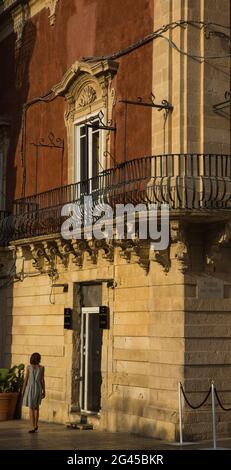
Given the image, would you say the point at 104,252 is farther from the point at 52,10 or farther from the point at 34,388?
the point at 52,10

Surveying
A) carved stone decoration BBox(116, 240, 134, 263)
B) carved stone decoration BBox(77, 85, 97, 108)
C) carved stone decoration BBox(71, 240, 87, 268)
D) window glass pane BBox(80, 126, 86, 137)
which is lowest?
carved stone decoration BBox(116, 240, 134, 263)

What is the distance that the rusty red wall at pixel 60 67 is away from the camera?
661 inches

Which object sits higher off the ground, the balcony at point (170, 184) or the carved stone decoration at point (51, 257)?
the balcony at point (170, 184)

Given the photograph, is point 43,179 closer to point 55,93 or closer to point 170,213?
point 55,93

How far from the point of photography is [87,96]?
18531 millimetres

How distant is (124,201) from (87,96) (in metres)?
3.14

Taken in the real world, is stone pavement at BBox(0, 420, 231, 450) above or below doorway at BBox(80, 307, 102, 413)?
below

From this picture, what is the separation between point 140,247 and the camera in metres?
15.9

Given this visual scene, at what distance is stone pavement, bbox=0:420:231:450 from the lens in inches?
574

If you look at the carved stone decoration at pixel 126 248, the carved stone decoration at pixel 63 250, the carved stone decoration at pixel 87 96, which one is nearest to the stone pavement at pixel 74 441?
the carved stone decoration at pixel 126 248

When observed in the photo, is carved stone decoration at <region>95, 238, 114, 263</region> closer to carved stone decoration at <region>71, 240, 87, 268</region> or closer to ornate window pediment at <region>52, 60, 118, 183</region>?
carved stone decoration at <region>71, 240, 87, 268</region>

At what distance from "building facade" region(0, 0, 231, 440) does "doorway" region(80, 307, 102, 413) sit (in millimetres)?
34

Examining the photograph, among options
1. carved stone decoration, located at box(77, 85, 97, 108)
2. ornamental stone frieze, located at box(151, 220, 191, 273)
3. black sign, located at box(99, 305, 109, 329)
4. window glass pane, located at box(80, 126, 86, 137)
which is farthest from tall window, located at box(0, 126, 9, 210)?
ornamental stone frieze, located at box(151, 220, 191, 273)

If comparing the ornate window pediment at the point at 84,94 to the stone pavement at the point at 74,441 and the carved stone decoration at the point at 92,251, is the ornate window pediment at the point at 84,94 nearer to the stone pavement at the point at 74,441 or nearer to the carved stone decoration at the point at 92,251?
the carved stone decoration at the point at 92,251
